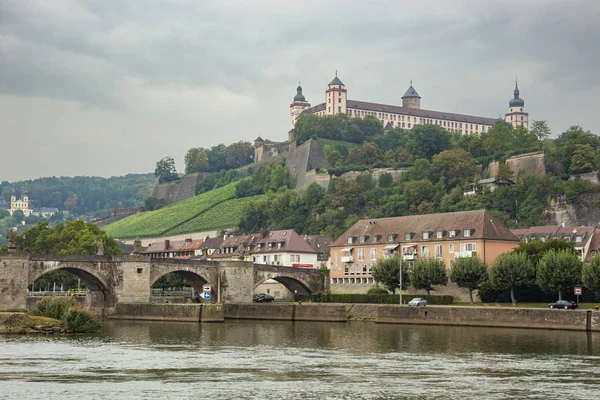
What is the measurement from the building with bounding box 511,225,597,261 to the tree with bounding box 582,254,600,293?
77.2ft

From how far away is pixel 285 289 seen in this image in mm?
107938

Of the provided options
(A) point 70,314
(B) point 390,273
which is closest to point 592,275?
(B) point 390,273

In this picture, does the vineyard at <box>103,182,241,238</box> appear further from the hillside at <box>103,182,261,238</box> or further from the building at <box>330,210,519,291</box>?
the building at <box>330,210,519,291</box>

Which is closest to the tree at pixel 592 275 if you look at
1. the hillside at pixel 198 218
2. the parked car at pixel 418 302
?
the parked car at pixel 418 302

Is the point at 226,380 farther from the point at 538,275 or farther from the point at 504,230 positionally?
the point at 504,230

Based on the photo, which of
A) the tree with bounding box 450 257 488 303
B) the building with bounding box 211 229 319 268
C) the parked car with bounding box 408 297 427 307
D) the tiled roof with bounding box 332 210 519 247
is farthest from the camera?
the building with bounding box 211 229 319 268

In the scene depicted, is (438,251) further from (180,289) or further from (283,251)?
(180,289)

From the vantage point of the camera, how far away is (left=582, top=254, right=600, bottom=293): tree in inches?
2793

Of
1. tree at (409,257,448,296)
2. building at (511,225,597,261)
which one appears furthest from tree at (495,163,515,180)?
tree at (409,257,448,296)

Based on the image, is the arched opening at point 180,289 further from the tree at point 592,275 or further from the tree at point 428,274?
the tree at point 592,275

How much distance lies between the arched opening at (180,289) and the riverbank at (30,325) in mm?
26601

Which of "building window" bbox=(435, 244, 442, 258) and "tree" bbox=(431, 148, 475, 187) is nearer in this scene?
"building window" bbox=(435, 244, 442, 258)

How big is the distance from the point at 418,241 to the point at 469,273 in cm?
1334

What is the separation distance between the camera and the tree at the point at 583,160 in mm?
137500
